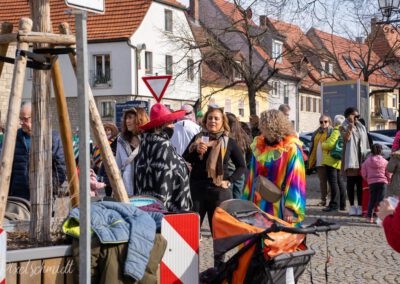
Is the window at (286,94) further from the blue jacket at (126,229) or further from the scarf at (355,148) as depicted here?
the blue jacket at (126,229)

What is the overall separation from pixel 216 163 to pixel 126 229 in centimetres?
387

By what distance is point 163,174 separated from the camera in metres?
6.51

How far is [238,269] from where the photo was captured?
5137mm

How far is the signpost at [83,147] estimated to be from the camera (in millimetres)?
4172

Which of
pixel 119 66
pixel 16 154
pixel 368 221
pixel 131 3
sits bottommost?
pixel 368 221

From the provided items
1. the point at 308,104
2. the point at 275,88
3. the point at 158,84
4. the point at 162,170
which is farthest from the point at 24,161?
the point at 308,104

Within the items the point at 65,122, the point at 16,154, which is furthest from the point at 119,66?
the point at 65,122

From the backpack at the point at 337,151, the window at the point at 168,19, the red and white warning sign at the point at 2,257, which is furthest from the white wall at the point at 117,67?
the red and white warning sign at the point at 2,257

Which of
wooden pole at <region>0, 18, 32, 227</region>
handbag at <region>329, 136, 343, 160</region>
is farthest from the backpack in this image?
wooden pole at <region>0, 18, 32, 227</region>

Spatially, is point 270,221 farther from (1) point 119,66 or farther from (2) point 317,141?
(1) point 119,66

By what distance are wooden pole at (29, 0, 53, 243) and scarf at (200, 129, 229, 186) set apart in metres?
3.52

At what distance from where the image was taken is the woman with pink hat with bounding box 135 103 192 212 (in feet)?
21.4

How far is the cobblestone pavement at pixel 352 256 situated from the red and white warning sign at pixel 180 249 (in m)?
1.34

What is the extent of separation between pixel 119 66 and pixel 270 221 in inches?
1510
